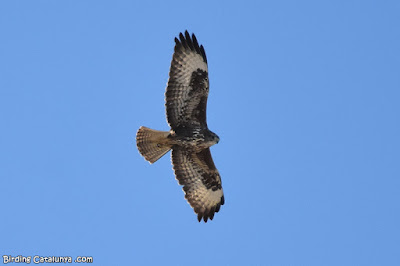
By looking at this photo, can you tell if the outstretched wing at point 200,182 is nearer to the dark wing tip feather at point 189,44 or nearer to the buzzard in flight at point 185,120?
the buzzard in flight at point 185,120

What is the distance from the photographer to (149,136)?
11.9 meters

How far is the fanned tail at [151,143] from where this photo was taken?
11836mm

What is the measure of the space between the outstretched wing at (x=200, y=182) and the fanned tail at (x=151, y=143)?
0.48m

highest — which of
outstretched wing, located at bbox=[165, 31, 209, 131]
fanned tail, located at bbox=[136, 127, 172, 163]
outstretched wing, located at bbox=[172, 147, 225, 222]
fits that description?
outstretched wing, located at bbox=[165, 31, 209, 131]

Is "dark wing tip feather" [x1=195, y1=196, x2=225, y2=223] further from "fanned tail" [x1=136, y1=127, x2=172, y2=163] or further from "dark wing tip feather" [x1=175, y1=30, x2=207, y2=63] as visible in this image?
"dark wing tip feather" [x1=175, y1=30, x2=207, y2=63]

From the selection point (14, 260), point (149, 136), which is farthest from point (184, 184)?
point (14, 260)

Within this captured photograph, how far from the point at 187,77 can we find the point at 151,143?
1.44 meters

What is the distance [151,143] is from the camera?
11922 mm

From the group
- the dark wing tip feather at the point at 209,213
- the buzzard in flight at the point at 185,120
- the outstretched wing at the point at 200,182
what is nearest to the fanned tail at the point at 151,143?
the buzzard in flight at the point at 185,120

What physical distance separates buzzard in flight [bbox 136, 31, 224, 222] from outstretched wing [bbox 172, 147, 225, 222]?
0.02 metres

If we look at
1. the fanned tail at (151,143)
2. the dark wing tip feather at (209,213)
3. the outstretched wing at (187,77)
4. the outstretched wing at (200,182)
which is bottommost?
the dark wing tip feather at (209,213)

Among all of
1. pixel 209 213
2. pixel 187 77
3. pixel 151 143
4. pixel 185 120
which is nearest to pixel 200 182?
pixel 209 213

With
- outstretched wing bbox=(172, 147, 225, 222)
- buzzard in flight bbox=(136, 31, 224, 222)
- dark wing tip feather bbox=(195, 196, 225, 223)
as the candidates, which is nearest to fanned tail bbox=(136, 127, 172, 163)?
buzzard in flight bbox=(136, 31, 224, 222)

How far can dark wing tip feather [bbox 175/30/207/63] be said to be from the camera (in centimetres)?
1156
